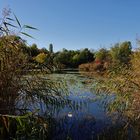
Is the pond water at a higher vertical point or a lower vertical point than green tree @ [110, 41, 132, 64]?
lower

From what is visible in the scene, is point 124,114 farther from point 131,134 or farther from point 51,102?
point 51,102

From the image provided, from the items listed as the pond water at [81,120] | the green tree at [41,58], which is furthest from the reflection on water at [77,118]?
the green tree at [41,58]

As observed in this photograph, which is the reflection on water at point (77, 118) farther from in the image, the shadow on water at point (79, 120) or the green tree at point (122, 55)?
the green tree at point (122, 55)

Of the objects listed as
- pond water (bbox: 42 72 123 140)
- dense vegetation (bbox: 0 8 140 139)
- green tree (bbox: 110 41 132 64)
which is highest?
green tree (bbox: 110 41 132 64)

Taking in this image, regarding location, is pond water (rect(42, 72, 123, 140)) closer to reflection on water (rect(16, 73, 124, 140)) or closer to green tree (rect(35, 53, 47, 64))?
reflection on water (rect(16, 73, 124, 140))

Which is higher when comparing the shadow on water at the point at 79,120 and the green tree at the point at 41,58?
the green tree at the point at 41,58

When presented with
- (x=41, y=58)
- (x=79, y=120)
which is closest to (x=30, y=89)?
(x=41, y=58)

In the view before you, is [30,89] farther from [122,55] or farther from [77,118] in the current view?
[122,55]

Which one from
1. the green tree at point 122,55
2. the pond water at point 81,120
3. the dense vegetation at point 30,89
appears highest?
the green tree at point 122,55

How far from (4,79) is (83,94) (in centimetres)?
549

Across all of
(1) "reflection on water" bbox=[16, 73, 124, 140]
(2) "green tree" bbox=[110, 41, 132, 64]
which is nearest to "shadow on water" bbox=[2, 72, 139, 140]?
(1) "reflection on water" bbox=[16, 73, 124, 140]

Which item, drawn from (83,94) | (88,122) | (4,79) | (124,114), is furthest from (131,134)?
(83,94)

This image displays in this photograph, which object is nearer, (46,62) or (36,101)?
(36,101)

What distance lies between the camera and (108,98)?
8.21 m
